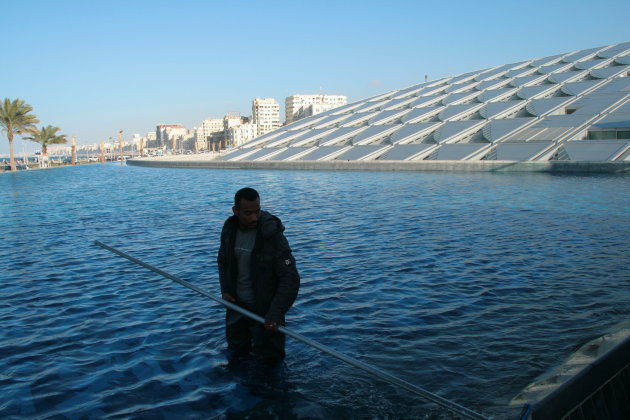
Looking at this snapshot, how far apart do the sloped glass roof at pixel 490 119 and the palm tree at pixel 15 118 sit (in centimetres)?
2585

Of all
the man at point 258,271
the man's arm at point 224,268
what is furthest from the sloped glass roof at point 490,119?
the man's arm at point 224,268

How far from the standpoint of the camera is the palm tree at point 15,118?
158ft

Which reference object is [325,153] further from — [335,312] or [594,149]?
[335,312]

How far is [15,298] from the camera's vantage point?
6.48 metres

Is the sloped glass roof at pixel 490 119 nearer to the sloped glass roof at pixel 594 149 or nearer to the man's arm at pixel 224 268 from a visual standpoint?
the sloped glass roof at pixel 594 149

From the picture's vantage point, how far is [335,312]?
5.57 m

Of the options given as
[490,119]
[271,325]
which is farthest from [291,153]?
[271,325]

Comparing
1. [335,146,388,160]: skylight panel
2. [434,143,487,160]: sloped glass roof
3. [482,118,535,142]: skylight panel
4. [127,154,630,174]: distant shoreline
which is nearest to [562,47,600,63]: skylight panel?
[482,118,535,142]: skylight panel

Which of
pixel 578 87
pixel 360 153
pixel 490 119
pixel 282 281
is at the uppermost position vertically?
pixel 578 87

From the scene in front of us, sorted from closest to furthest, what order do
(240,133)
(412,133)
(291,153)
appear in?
1. (412,133)
2. (291,153)
3. (240,133)

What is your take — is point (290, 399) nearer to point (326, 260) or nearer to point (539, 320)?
point (539, 320)

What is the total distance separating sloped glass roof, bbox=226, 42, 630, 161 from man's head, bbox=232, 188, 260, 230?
1857cm

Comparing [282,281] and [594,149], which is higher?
[594,149]

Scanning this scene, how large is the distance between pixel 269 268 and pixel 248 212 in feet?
1.42
